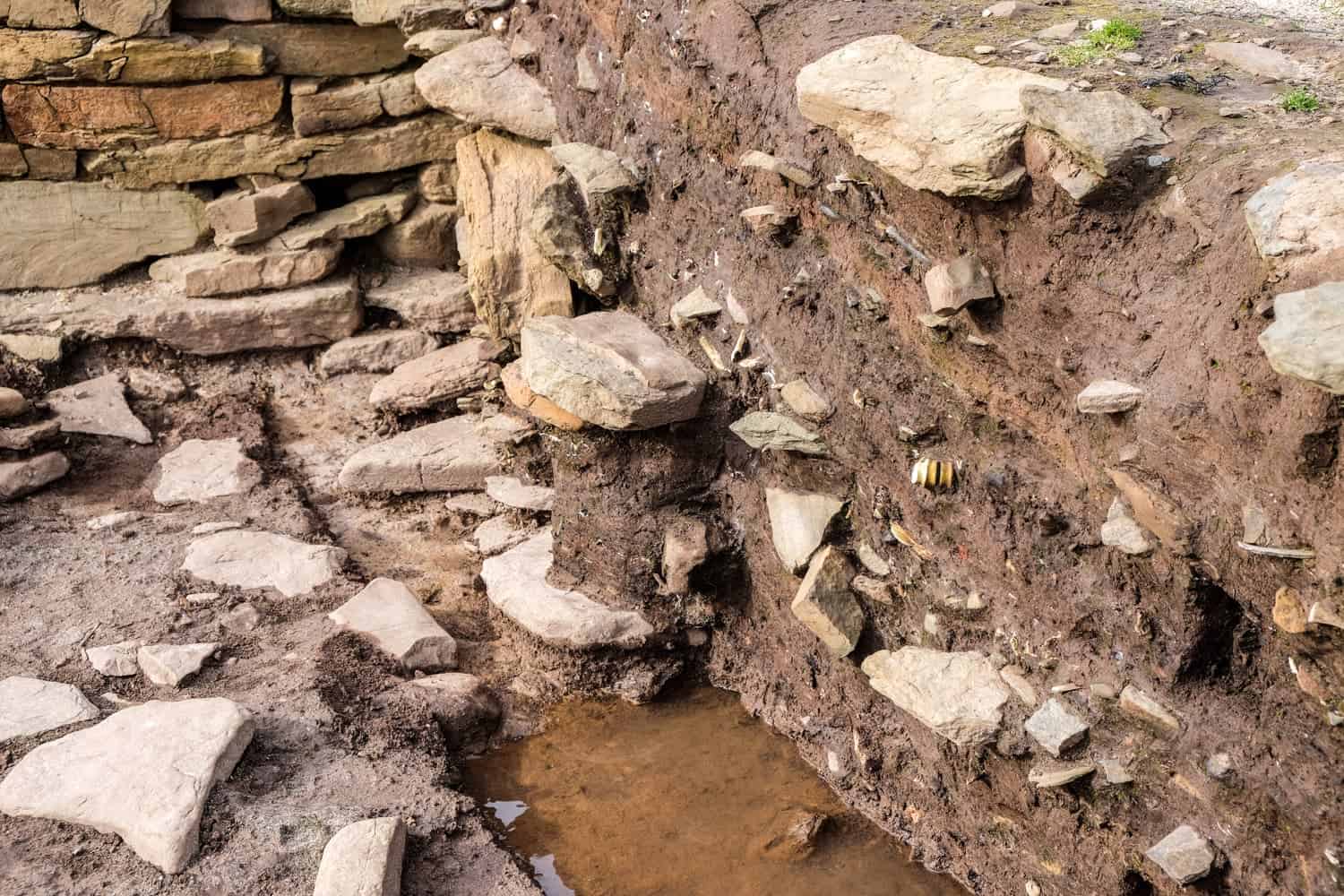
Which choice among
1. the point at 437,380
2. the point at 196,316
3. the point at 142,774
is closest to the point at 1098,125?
the point at 142,774

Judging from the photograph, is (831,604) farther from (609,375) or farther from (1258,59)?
(1258,59)

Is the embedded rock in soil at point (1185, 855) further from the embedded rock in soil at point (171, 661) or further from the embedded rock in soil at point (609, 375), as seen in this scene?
the embedded rock in soil at point (171, 661)

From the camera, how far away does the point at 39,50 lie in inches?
194

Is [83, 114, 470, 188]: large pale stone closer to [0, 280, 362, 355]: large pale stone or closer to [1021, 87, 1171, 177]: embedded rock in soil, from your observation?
[0, 280, 362, 355]: large pale stone

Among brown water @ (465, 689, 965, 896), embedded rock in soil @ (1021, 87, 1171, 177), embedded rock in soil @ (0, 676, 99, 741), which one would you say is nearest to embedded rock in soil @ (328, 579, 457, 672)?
brown water @ (465, 689, 965, 896)

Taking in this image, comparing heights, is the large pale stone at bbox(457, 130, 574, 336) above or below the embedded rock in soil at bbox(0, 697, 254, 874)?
above

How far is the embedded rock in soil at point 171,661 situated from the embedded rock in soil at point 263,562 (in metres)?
0.45

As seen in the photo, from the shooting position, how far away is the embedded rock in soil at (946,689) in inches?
118

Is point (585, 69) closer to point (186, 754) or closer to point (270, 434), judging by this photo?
point (270, 434)

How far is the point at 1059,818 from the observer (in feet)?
9.61

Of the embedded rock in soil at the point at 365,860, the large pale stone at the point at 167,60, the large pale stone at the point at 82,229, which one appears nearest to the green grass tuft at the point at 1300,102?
the embedded rock in soil at the point at 365,860

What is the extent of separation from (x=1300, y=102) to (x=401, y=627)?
9.38 ft

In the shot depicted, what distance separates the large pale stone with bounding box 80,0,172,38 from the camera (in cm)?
489

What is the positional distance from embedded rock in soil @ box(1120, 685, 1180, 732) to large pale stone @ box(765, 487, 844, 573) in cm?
98
